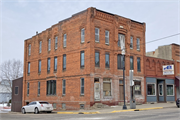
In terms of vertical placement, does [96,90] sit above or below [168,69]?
below

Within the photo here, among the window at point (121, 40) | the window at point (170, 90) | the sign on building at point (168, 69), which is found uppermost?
the window at point (121, 40)

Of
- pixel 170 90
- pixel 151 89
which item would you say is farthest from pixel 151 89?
pixel 170 90

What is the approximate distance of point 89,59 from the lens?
27312mm

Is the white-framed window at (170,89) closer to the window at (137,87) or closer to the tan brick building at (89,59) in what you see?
the tan brick building at (89,59)

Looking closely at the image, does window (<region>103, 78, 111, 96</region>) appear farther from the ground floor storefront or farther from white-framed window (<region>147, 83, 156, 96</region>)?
white-framed window (<region>147, 83, 156, 96</region>)

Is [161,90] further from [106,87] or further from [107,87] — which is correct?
[106,87]

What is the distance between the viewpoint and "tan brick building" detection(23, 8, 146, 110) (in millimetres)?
27719

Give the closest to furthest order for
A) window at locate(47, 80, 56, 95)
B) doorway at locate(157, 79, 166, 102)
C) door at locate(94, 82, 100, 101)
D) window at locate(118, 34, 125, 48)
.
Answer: door at locate(94, 82, 100, 101) → window at locate(118, 34, 125, 48) → window at locate(47, 80, 56, 95) → doorway at locate(157, 79, 166, 102)

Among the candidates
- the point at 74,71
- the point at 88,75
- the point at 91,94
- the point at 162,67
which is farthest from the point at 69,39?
the point at 162,67

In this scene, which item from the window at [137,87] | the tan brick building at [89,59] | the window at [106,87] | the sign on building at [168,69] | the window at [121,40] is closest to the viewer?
the tan brick building at [89,59]

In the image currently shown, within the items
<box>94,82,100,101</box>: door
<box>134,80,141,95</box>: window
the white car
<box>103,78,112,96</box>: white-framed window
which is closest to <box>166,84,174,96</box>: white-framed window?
<box>134,80,141,95</box>: window

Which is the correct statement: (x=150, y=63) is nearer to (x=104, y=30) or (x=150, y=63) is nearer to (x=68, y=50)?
(x=104, y=30)

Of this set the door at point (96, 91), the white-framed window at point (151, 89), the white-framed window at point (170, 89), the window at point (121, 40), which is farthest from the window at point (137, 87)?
the door at point (96, 91)

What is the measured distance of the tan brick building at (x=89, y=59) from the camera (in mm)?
27719
